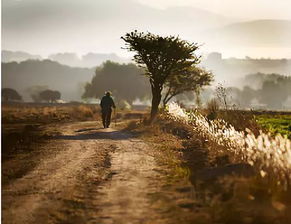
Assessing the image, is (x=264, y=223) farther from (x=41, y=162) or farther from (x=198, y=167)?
(x=41, y=162)

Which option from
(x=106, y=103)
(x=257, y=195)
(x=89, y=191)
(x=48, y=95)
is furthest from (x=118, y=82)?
(x=257, y=195)

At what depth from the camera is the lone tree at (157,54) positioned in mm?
29281

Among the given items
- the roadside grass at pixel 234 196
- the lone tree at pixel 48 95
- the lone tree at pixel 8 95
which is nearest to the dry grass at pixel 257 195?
the roadside grass at pixel 234 196

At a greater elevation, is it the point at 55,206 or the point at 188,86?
the point at 188,86

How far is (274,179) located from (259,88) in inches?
5163

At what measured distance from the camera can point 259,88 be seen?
Result: 136 metres

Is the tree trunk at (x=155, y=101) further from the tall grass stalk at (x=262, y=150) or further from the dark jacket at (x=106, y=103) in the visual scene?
the tall grass stalk at (x=262, y=150)

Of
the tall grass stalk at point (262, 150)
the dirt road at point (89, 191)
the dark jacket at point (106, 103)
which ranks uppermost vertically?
the dark jacket at point (106, 103)

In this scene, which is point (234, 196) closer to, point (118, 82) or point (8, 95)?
point (8, 95)

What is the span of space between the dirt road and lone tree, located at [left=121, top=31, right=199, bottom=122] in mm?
15209

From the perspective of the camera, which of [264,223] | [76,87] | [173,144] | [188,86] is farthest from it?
[76,87]

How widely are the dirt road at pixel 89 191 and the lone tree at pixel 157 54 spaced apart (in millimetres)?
15209

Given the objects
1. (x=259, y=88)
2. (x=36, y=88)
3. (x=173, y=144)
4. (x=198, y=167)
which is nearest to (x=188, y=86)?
(x=173, y=144)

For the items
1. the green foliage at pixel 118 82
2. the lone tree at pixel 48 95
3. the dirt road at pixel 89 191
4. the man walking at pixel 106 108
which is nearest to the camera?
the dirt road at pixel 89 191
